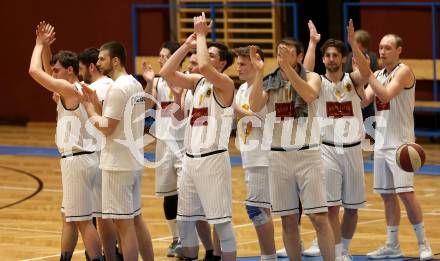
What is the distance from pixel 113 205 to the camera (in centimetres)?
941

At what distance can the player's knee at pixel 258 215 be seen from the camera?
1010 centimetres

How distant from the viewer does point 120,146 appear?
9414 millimetres

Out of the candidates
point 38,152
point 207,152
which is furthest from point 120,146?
point 38,152

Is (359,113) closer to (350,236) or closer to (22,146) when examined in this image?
(350,236)

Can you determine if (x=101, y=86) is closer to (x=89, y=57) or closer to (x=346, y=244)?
(x=89, y=57)

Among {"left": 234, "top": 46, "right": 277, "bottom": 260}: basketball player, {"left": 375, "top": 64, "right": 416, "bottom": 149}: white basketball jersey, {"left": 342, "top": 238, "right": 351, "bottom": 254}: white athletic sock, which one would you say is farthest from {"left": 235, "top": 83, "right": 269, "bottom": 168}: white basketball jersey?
{"left": 375, "top": 64, "right": 416, "bottom": 149}: white basketball jersey

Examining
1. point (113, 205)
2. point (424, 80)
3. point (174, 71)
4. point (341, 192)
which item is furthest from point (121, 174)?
point (424, 80)

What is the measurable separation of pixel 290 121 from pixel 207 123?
73 cm

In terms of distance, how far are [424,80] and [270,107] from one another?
383 inches

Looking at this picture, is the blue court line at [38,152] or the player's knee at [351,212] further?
the blue court line at [38,152]

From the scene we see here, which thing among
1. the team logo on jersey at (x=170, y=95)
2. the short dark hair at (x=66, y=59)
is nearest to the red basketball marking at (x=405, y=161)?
the team logo on jersey at (x=170, y=95)

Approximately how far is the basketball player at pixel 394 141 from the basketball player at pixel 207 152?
189 cm

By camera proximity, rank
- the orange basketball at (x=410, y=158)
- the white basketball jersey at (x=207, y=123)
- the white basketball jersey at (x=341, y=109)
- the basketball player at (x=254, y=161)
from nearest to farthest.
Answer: the white basketball jersey at (x=207, y=123)
the basketball player at (x=254, y=161)
the orange basketball at (x=410, y=158)
the white basketball jersey at (x=341, y=109)

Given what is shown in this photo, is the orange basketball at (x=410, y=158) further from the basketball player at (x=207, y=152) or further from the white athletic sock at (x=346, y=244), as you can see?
the basketball player at (x=207, y=152)
